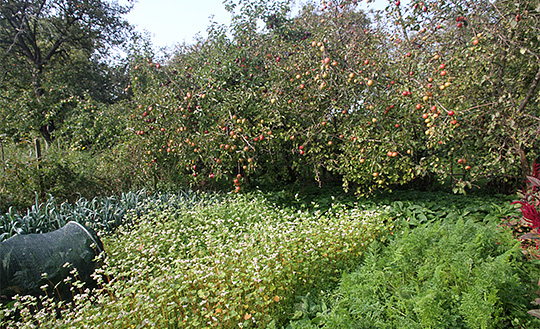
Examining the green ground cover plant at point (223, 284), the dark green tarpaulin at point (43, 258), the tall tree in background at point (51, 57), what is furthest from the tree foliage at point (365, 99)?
the tall tree in background at point (51, 57)

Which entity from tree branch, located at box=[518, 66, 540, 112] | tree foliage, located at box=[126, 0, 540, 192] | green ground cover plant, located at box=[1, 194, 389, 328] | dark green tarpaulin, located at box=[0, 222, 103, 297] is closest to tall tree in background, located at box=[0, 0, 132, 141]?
tree foliage, located at box=[126, 0, 540, 192]

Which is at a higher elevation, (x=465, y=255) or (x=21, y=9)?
(x=21, y=9)

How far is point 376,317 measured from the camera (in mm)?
1937

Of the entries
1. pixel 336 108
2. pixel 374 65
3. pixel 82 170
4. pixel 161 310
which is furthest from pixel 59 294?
pixel 374 65

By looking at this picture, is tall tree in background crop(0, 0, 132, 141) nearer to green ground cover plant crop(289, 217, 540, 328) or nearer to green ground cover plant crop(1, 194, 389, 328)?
green ground cover plant crop(1, 194, 389, 328)

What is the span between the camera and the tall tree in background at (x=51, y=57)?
8.16m

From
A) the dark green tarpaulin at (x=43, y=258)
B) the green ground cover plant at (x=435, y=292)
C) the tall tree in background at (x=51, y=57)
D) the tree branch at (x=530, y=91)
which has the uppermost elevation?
the tall tree in background at (x=51, y=57)

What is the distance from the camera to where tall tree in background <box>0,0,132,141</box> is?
816cm

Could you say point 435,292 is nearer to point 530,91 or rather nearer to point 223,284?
point 223,284

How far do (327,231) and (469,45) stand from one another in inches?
98.7

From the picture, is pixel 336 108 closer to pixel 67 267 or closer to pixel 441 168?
pixel 441 168

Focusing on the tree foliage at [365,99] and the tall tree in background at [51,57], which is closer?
the tree foliage at [365,99]

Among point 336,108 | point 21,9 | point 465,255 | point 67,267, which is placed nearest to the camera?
point 465,255

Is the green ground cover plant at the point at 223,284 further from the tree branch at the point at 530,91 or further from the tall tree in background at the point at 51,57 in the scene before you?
the tall tree in background at the point at 51,57
